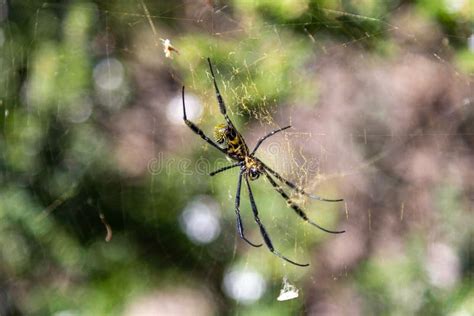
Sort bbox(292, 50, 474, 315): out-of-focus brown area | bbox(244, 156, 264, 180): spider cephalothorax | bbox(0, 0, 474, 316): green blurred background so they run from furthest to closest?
bbox(292, 50, 474, 315): out-of-focus brown area
bbox(0, 0, 474, 316): green blurred background
bbox(244, 156, 264, 180): spider cephalothorax

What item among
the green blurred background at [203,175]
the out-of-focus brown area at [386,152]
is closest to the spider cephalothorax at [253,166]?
the green blurred background at [203,175]

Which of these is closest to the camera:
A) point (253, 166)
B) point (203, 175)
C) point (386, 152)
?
point (253, 166)

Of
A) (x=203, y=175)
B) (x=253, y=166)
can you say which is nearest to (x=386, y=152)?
(x=203, y=175)

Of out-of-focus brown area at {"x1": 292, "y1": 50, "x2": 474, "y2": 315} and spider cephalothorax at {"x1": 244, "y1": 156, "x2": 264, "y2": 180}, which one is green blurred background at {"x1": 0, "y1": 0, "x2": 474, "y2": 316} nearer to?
out-of-focus brown area at {"x1": 292, "y1": 50, "x2": 474, "y2": 315}

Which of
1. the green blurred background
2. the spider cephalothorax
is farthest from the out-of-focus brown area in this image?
the spider cephalothorax

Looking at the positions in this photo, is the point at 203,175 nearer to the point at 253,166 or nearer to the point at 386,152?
the point at 253,166

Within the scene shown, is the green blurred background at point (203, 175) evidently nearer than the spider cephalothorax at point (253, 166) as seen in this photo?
No

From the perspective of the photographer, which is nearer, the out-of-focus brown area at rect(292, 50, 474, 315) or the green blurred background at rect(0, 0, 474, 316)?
the green blurred background at rect(0, 0, 474, 316)

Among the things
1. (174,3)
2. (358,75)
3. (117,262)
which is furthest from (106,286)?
(358,75)

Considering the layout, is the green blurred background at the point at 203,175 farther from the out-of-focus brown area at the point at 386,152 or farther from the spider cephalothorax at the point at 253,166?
the spider cephalothorax at the point at 253,166
